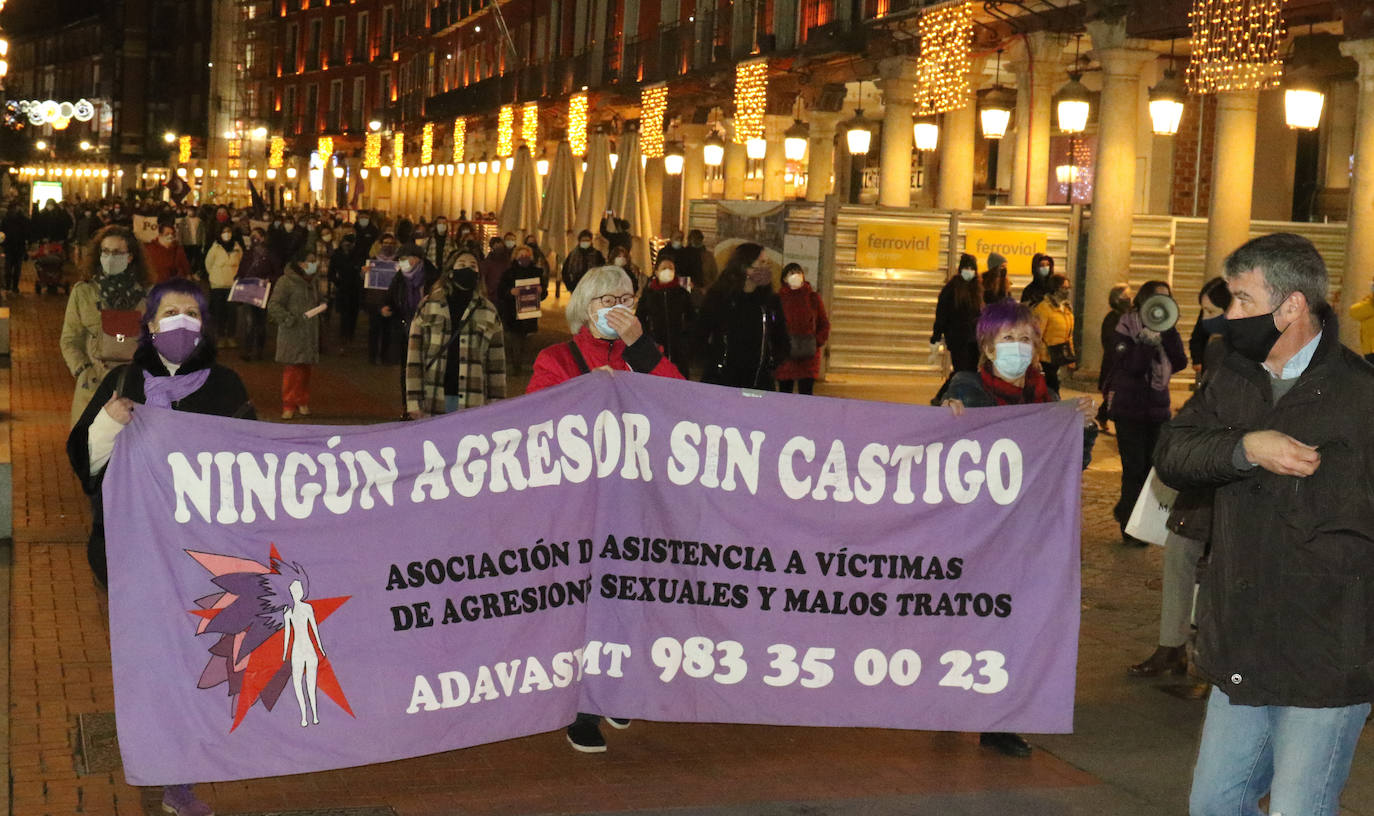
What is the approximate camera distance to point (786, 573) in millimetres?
6191

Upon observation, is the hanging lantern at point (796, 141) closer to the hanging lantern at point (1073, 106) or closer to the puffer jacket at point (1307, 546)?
the hanging lantern at point (1073, 106)

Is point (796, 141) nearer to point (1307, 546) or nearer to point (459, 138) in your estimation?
point (1307, 546)

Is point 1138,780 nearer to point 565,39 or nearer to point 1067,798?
point 1067,798

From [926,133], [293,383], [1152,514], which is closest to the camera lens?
[1152,514]

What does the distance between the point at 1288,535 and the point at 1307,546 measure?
5 cm

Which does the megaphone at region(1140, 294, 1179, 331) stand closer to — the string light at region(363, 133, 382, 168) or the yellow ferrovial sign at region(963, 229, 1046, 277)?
the yellow ferrovial sign at region(963, 229, 1046, 277)

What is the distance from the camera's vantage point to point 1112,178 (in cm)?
2112

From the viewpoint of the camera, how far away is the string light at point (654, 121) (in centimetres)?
3225

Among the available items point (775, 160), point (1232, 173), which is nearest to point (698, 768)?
point (1232, 173)


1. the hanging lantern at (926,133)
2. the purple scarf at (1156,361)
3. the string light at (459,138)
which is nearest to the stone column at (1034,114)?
the hanging lantern at (926,133)

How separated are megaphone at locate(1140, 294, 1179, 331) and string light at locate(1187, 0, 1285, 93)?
214 inches

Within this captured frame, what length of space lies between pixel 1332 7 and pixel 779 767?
586 inches

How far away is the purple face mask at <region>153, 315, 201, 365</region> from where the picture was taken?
6055 millimetres

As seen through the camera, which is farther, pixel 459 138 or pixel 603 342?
pixel 459 138
